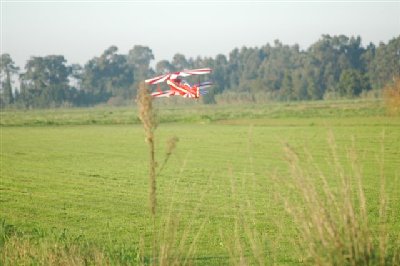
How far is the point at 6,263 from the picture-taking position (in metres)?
7.38

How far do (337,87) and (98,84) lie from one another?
43547 mm

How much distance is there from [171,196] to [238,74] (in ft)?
401

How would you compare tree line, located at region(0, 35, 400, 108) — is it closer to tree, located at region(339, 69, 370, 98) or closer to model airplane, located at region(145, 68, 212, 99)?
tree, located at region(339, 69, 370, 98)

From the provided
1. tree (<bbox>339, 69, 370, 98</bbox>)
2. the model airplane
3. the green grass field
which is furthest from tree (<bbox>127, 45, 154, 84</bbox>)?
the model airplane

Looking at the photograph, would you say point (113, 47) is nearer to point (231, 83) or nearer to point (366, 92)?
point (366, 92)

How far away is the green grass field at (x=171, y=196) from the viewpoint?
7450 mm

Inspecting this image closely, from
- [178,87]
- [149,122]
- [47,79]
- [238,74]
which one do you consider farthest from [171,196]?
[238,74]

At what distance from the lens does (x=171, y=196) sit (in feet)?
53.0

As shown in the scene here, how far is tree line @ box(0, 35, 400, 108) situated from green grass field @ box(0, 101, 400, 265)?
52574 mm

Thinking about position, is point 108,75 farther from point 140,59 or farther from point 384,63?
point 384,63

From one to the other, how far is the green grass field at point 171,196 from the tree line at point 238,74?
52574 mm

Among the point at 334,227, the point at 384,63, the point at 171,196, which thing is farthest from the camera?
the point at 384,63

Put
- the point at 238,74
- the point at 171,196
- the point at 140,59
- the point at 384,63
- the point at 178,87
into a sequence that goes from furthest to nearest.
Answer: the point at 238,74, the point at 140,59, the point at 384,63, the point at 171,196, the point at 178,87

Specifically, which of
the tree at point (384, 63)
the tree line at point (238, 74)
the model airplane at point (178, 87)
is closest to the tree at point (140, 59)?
the tree line at point (238, 74)
